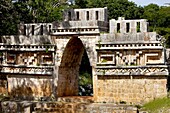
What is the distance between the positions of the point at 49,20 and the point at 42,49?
17.6m

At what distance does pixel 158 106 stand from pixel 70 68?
5.06 metres

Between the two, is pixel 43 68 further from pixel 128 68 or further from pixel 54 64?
pixel 128 68

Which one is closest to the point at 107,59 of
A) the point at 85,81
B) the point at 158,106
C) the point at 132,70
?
the point at 132,70

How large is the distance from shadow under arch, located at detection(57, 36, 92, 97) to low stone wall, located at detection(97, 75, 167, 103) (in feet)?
6.30

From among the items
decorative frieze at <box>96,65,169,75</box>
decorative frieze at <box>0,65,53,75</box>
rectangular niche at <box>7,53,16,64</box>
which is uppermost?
rectangular niche at <box>7,53,16,64</box>

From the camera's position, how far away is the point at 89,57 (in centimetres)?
1405

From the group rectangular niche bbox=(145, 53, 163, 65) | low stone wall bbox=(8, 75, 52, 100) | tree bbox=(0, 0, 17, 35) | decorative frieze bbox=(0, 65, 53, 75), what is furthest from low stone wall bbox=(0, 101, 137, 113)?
tree bbox=(0, 0, 17, 35)

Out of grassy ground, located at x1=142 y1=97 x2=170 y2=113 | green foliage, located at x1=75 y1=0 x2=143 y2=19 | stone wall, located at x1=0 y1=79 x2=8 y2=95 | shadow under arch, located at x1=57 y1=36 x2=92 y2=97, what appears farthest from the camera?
green foliage, located at x1=75 y1=0 x2=143 y2=19

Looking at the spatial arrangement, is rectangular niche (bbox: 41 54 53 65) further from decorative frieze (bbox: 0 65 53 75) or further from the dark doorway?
the dark doorway

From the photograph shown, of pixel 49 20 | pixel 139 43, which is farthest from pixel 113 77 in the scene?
pixel 49 20

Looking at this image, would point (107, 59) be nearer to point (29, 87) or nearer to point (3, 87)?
point (29, 87)

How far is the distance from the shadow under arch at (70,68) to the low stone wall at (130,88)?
1920mm

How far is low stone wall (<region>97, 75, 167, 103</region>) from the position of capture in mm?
13180

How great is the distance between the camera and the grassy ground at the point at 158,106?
11474 millimetres
